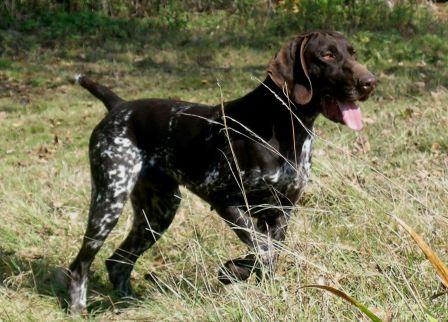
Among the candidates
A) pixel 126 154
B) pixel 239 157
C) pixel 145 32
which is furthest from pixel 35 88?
pixel 239 157

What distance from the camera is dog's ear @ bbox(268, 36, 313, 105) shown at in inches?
169

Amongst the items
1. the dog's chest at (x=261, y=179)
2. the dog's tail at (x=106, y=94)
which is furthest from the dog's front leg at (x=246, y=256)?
the dog's tail at (x=106, y=94)

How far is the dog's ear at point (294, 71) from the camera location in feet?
14.1

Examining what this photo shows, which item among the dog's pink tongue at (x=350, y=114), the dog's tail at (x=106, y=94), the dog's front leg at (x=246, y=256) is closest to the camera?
the dog's front leg at (x=246, y=256)

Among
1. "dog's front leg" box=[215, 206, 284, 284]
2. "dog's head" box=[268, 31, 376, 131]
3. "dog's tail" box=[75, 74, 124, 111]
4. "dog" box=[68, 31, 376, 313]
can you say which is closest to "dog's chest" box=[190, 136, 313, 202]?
"dog" box=[68, 31, 376, 313]

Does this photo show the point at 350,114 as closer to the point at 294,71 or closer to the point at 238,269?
the point at 294,71

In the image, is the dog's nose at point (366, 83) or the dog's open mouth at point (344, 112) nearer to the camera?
the dog's nose at point (366, 83)

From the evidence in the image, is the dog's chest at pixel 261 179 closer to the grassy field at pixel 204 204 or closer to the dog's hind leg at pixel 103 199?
the grassy field at pixel 204 204

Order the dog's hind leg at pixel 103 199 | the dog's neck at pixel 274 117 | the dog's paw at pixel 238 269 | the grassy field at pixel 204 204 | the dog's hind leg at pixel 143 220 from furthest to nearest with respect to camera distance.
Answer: the dog's hind leg at pixel 143 220 < the dog's hind leg at pixel 103 199 < the dog's neck at pixel 274 117 < the dog's paw at pixel 238 269 < the grassy field at pixel 204 204

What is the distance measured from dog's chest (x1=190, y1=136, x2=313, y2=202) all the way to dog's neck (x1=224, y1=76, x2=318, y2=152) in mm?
94

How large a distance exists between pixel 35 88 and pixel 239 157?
8409 millimetres

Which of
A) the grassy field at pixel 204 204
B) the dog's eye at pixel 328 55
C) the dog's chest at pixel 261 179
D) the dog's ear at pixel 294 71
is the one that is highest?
the dog's eye at pixel 328 55

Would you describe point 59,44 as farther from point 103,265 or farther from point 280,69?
point 280,69

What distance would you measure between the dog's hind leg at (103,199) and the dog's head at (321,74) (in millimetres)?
1134
